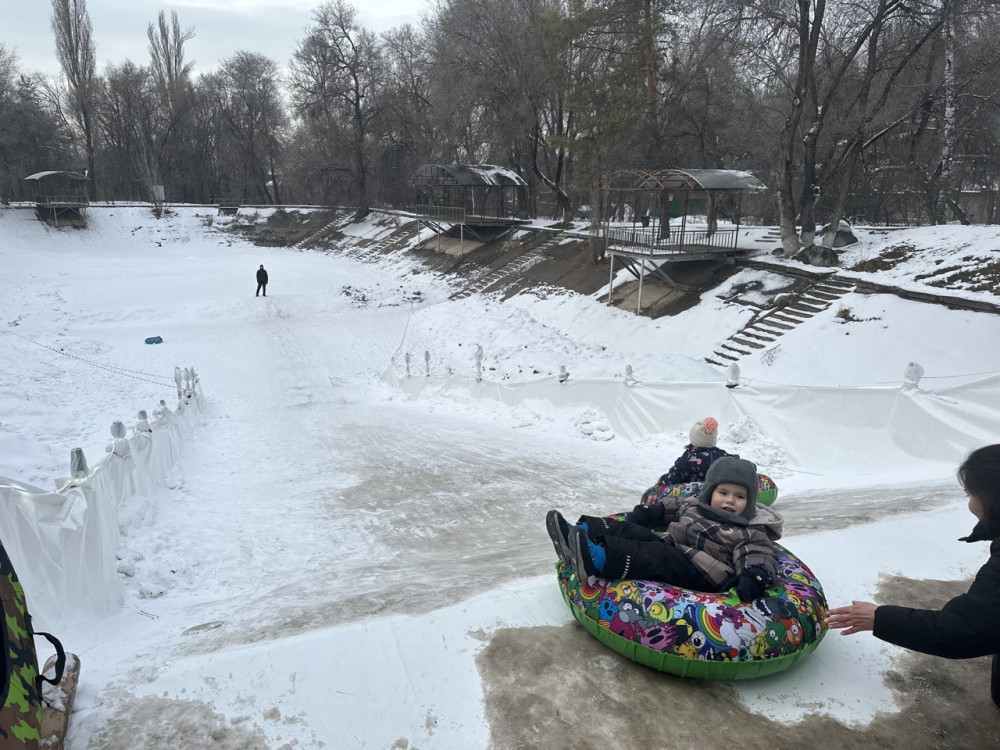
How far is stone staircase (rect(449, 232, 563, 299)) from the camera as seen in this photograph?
83.7ft

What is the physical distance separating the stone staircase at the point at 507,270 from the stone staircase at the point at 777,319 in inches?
452

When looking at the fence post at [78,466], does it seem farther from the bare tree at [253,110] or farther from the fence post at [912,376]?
the bare tree at [253,110]

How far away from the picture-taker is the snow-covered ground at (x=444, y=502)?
3215 millimetres

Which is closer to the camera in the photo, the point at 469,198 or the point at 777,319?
the point at 777,319

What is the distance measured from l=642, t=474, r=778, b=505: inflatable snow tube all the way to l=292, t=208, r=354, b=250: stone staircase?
3770 centimetres

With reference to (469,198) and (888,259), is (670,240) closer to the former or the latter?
(888,259)

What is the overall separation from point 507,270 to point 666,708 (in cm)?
2389

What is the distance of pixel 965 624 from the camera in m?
2.46

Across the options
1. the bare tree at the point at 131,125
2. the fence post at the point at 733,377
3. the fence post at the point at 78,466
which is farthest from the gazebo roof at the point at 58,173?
the fence post at the point at 733,377

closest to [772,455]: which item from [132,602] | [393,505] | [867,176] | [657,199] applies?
[393,505]

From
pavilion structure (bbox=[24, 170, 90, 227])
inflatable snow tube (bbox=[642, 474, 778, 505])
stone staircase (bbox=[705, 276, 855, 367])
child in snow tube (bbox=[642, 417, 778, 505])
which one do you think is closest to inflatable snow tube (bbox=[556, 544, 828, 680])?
inflatable snow tube (bbox=[642, 474, 778, 505])

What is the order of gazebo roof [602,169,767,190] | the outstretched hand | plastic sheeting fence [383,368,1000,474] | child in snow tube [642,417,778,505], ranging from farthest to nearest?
gazebo roof [602,169,767,190], plastic sheeting fence [383,368,1000,474], child in snow tube [642,417,778,505], the outstretched hand

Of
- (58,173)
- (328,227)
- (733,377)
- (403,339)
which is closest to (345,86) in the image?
(328,227)

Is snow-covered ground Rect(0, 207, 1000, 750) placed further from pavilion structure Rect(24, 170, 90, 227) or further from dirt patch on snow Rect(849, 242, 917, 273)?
pavilion structure Rect(24, 170, 90, 227)
